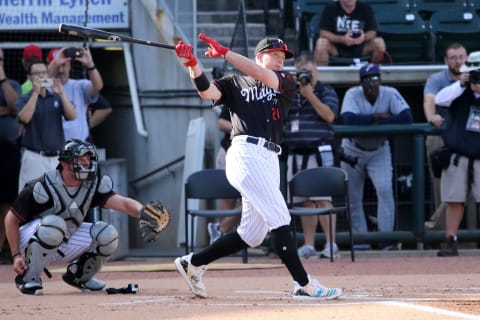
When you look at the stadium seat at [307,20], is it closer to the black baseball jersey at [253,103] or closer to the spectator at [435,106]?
the spectator at [435,106]

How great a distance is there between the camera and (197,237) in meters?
13.4

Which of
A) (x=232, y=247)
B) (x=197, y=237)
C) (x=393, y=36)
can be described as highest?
(x=393, y=36)

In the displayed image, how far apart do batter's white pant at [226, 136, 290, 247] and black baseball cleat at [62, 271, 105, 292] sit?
1.53m

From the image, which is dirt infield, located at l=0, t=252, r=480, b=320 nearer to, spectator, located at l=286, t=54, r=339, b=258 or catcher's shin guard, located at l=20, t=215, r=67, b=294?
catcher's shin guard, located at l=20, t=215, r=67, b=294

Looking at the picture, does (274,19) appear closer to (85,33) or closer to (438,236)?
(438,236)

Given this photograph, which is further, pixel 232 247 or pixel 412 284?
pixel 412 284

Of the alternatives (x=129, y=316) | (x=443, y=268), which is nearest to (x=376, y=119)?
(x=443, y=268)

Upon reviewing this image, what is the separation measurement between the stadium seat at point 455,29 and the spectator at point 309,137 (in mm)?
2929

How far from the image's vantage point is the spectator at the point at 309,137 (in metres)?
11.9

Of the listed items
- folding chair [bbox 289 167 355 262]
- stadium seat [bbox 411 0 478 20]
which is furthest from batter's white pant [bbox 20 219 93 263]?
stadium seat [bbox 411 0 478 20]

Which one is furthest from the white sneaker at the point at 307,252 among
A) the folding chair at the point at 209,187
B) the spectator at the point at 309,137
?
the folding chair at the point at 209,187

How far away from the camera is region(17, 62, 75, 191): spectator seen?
1163cm

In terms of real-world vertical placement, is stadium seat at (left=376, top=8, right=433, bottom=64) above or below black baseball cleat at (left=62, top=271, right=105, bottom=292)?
above

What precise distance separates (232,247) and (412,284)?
5.41 ft
